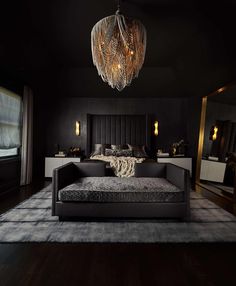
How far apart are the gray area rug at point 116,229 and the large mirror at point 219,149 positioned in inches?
37.2

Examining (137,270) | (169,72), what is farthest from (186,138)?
(137,270)

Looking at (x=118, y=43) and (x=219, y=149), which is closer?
(x=118, y=43)

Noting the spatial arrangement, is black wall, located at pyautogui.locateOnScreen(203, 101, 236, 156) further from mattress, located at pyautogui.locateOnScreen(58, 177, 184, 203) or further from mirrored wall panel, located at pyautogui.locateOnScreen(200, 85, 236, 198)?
mattress, located at pyautogui.locateOnScreen(58, 177, 184, 203)

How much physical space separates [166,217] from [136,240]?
67cm

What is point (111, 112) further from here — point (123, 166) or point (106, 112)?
A: point (123, 166)

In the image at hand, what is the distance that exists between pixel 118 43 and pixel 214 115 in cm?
316

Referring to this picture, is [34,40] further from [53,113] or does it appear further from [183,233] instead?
[183,233]

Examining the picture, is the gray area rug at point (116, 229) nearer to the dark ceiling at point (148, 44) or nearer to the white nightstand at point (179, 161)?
the dark ceiling at point (148, 44)

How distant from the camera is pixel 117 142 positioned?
255 inches

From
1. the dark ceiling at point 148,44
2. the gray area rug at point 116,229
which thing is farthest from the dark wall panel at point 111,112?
the gray area rug at point 116,229

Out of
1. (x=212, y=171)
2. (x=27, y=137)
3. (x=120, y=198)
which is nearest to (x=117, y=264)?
(x=120, y=198)

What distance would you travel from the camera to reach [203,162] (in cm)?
557

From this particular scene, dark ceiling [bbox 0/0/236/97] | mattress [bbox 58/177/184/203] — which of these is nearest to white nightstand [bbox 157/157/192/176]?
dark ceiling [bbox 0/0/236/97]

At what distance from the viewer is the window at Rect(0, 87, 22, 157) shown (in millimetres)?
4445
